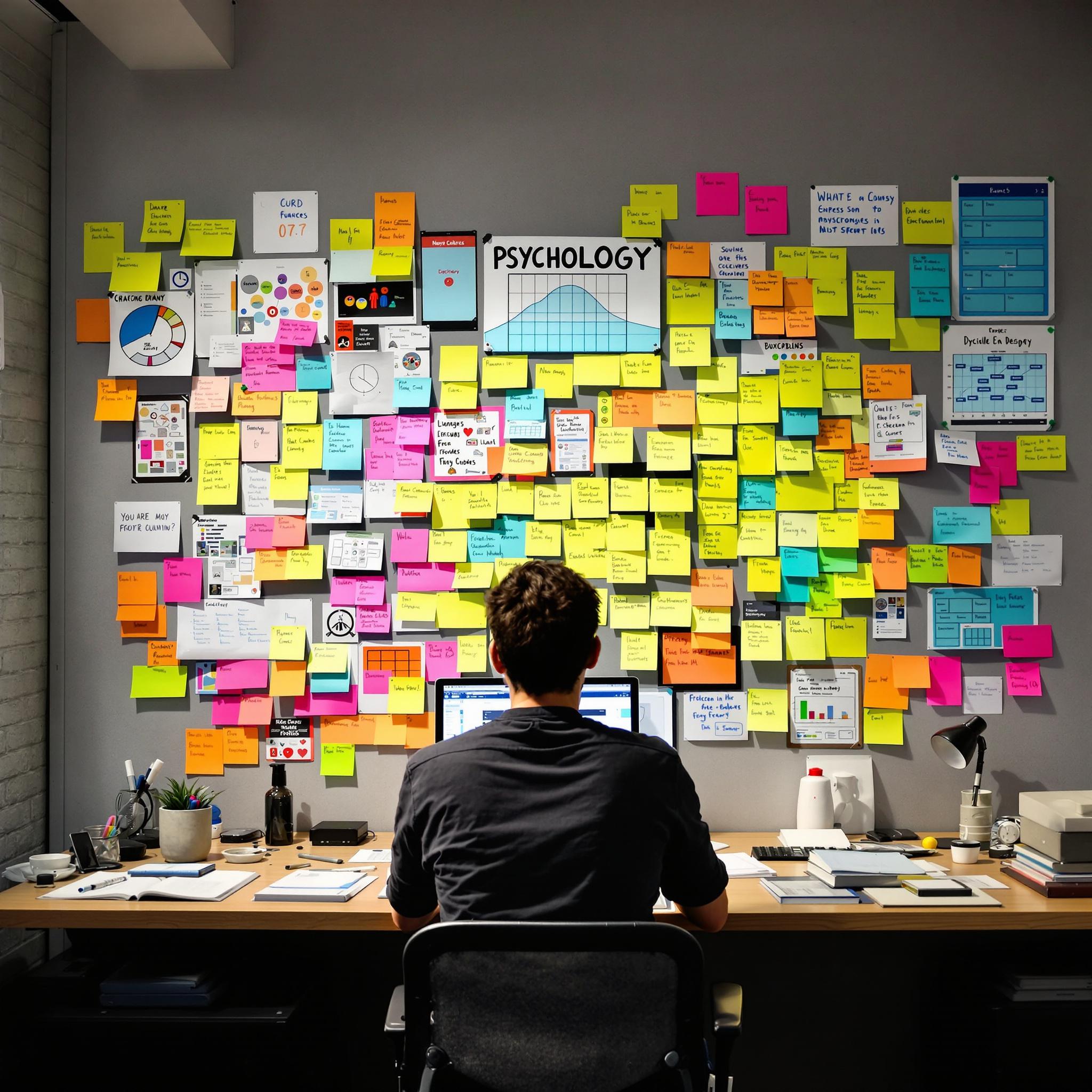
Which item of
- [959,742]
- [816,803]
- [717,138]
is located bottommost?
[816,803]

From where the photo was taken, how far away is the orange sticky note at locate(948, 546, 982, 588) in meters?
2.53

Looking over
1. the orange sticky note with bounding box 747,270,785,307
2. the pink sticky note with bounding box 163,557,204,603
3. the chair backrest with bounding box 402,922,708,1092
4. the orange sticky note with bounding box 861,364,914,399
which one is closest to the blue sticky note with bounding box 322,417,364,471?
the pink sticky note with bounding box 163,557,204,603

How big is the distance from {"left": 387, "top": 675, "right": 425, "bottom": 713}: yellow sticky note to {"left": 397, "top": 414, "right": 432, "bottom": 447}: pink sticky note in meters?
0.64

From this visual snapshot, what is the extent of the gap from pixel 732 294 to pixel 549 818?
5.51 feet

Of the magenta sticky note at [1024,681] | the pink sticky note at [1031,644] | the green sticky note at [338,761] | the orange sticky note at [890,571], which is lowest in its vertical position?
the green sticky note at [338,761]

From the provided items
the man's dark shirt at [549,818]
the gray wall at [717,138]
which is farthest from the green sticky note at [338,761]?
the man's dark shirt at [549,818]

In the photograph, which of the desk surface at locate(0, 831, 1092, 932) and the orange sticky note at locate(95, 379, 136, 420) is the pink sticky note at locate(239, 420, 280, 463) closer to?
the orange sticky note at locate(95, 379, 136, 420)

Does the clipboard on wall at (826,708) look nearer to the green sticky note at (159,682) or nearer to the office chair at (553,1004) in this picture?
the office chair at (553,1004)

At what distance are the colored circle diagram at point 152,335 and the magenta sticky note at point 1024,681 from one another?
96.8 inches

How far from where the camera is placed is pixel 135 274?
8.50 ft

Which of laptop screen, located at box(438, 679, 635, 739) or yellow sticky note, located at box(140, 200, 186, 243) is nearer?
laptop screen, located at box(438, 679, 635, 739)

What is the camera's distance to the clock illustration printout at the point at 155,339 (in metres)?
2.59

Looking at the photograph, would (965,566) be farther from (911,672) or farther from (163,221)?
(163,221)

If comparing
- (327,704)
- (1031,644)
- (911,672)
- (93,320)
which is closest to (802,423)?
(911,672)
